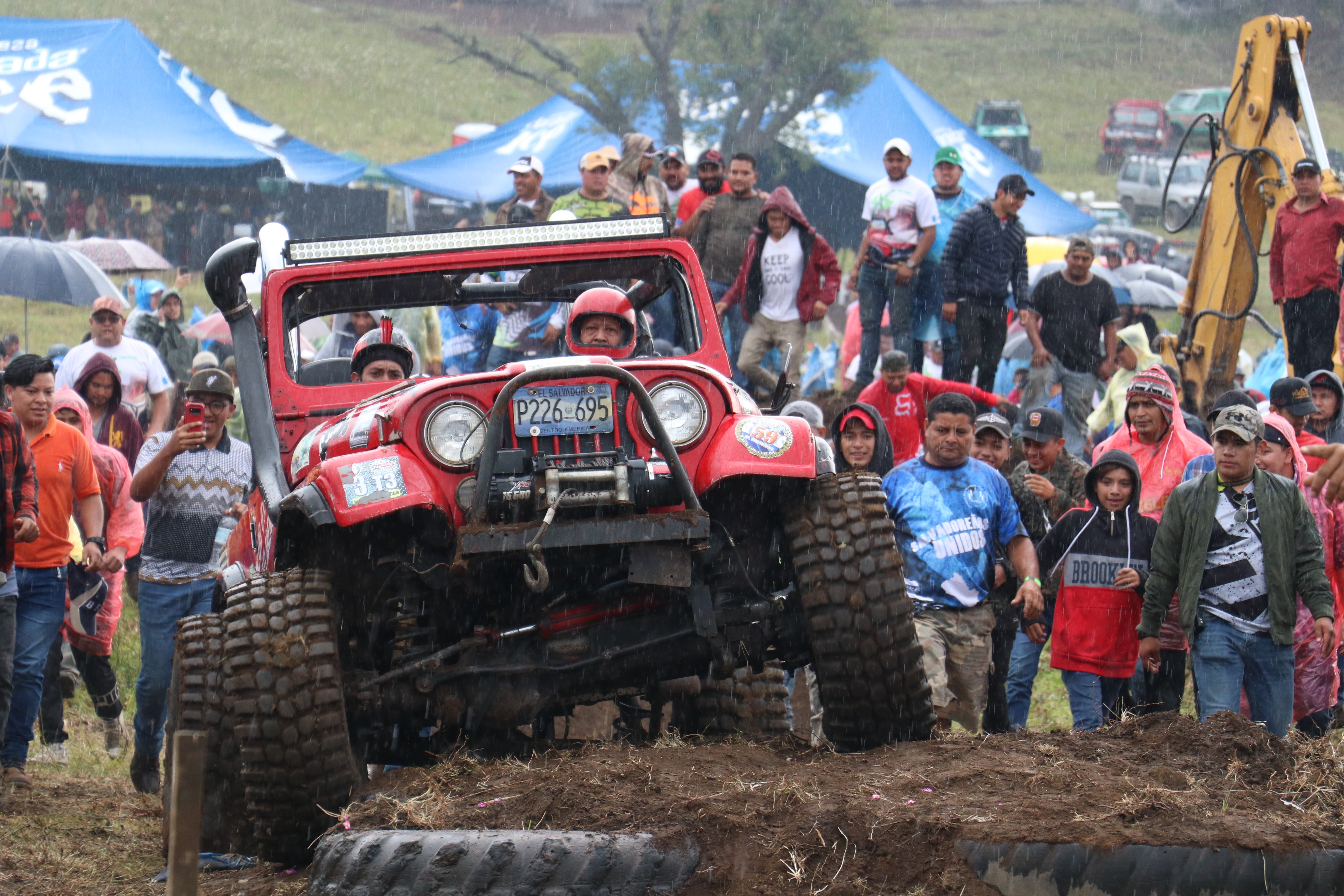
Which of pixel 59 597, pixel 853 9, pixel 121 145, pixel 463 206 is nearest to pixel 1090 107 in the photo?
pixel 853 9

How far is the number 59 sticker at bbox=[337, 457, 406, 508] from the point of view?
4.90 meters

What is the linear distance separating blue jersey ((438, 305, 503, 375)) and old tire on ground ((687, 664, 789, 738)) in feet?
13.3

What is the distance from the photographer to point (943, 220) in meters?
12.0

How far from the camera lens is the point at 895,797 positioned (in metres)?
4.45

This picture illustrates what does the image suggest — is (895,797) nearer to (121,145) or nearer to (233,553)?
(233,553)

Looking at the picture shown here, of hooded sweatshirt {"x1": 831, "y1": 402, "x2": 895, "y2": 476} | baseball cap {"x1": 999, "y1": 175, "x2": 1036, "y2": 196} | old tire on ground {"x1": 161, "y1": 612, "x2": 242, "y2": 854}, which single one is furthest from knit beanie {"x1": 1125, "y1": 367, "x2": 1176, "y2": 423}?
old tire on ground {"x1": 161, "y1": 612, "x2": 242, "y2": 854}

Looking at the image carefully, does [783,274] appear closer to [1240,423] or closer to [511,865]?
[1240,423]

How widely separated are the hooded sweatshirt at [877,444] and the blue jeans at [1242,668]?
1969mm

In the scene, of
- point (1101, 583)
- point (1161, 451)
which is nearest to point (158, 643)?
point (1101, 583)

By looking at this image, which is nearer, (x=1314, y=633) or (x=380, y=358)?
(x=380, y=358)

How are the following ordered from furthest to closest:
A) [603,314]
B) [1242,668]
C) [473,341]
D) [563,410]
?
1. [473,341]
2. [1242,668]
3. [603,314]
4. [563,410]

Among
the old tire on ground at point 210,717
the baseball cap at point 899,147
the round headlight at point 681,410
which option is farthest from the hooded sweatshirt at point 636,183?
the old tire on ground at point 210,717

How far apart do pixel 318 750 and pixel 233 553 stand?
6.36ft

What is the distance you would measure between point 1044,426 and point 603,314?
307cm
